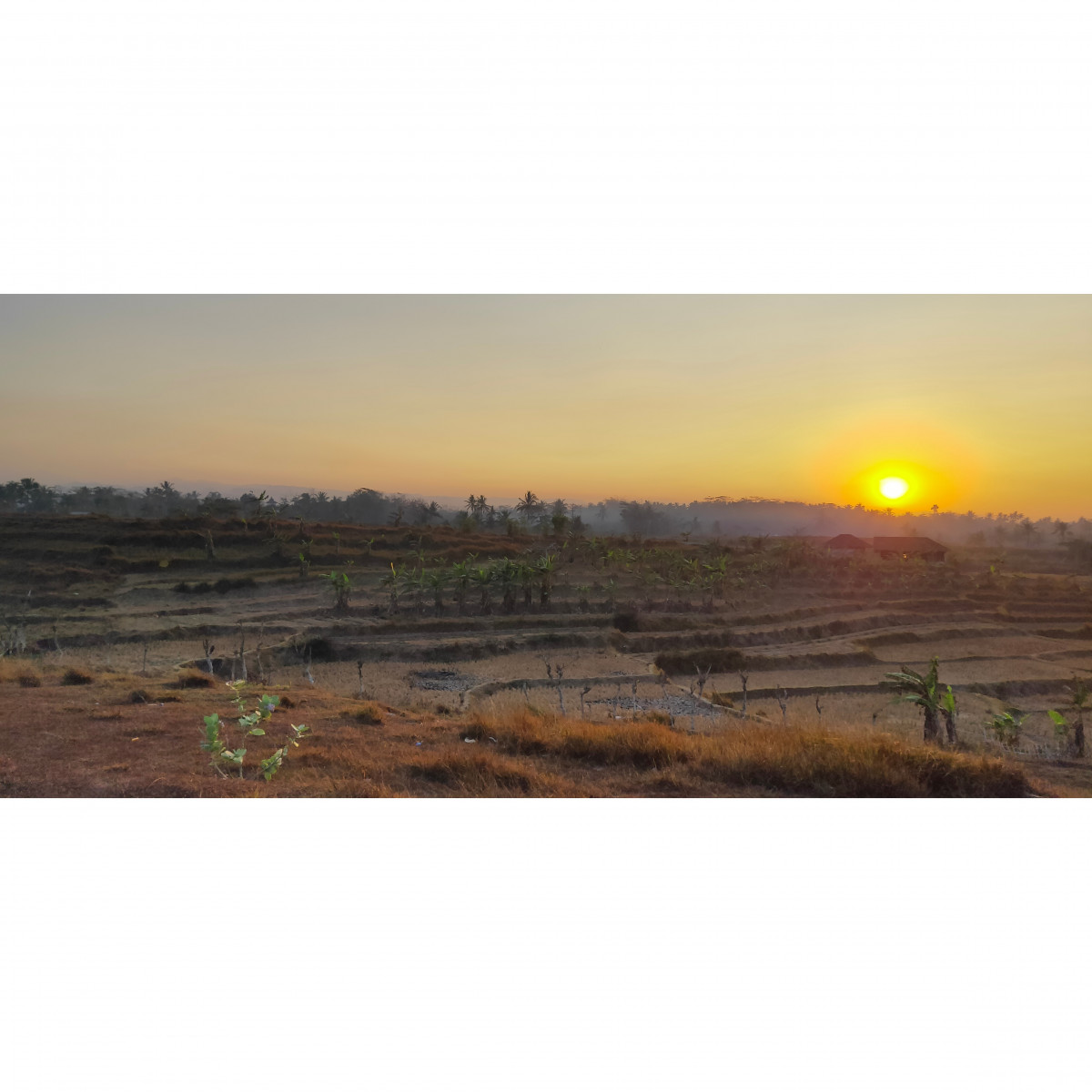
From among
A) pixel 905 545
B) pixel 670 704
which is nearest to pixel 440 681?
pixel 670 704

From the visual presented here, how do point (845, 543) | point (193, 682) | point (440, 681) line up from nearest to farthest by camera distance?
point (193, 682) → point (440, 681) → point (845, 543)

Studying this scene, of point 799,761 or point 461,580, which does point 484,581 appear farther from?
point 799,761

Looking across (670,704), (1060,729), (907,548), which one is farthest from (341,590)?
(907,548)

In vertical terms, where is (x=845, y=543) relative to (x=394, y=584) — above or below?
above

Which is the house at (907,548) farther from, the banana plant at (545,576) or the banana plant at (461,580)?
the banana plant at (461,580)

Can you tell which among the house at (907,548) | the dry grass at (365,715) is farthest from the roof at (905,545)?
the dry grass at (365,715)

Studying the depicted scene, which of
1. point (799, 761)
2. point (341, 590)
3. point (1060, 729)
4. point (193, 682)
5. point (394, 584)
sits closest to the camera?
point (799, 761)

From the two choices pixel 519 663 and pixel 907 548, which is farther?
pixel 907 548

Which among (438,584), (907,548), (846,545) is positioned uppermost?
(907,548)
